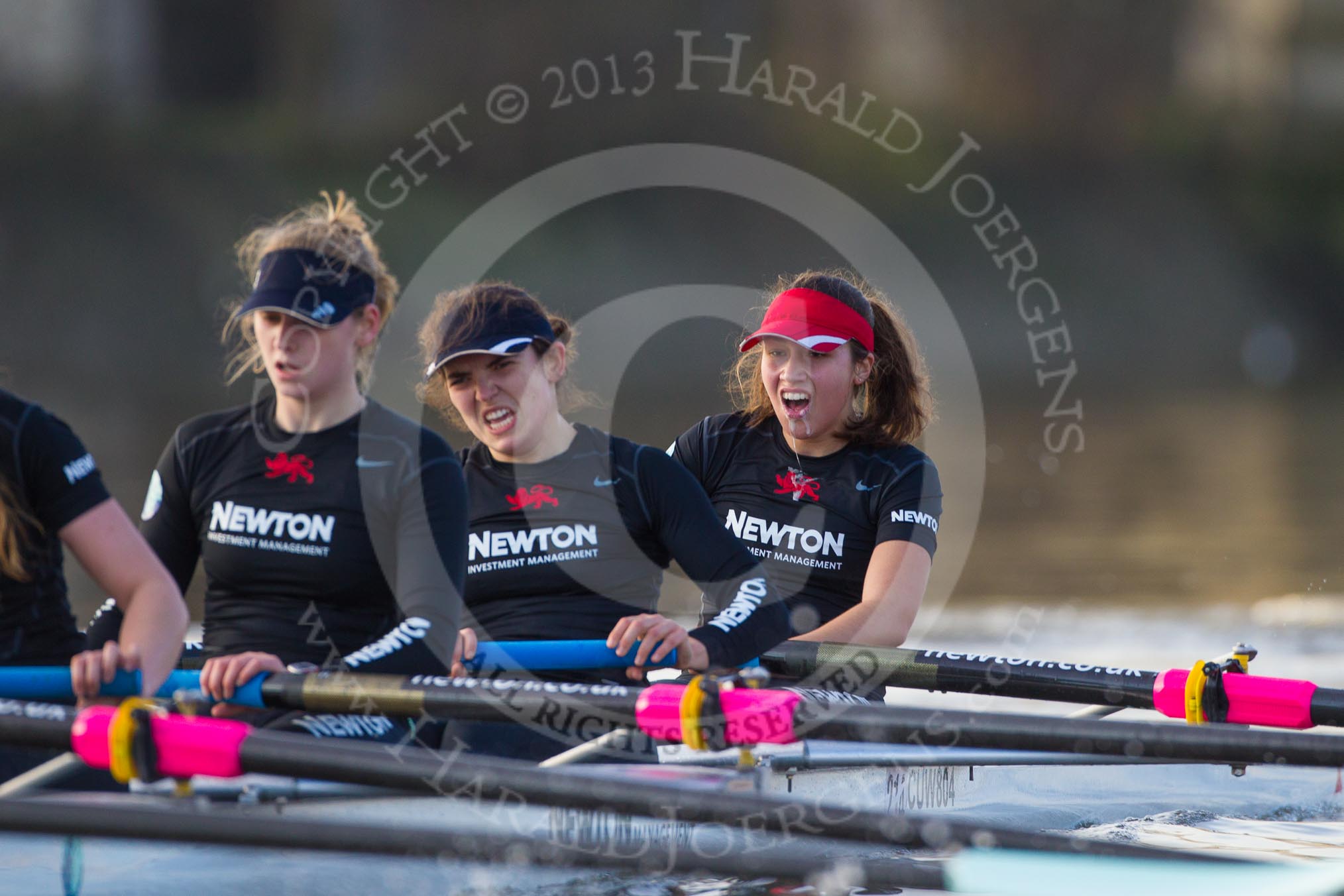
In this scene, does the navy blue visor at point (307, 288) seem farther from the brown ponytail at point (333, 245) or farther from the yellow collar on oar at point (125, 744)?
the yellow collar on oar at point (125, 744)

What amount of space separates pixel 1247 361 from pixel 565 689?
33.5m

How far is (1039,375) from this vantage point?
3000 centimetres

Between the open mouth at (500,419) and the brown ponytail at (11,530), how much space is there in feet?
4.59

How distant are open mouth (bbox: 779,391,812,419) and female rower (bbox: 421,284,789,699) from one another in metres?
0.71

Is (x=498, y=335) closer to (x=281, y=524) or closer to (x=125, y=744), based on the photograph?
(x=281, y=524)

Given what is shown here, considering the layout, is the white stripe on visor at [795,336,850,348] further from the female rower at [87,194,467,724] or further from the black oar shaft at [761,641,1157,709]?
the female rower at [87,194,467,724]

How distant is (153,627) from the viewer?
346 cm

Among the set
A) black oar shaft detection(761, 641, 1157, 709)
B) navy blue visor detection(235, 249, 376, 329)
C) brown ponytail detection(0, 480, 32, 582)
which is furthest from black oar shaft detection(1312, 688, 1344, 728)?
brown ponytail detection(0, 480, 32, 582)

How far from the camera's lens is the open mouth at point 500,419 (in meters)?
4.45

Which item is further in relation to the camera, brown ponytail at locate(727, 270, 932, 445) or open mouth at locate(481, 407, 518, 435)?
brown ponytail at locate(727, 270, 932, 445)

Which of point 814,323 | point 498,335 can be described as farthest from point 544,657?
point 814,323

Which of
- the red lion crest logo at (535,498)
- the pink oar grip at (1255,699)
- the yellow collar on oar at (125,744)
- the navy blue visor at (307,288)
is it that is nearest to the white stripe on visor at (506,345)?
the navy blue visor at (307,288)

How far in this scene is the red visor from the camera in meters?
4.95

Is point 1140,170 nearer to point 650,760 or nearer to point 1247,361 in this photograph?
point 1247,361
